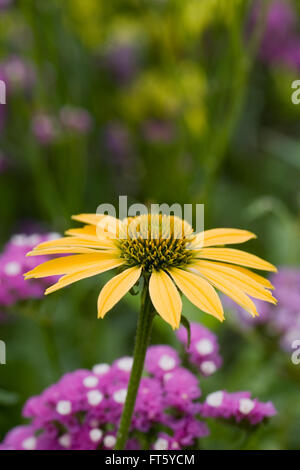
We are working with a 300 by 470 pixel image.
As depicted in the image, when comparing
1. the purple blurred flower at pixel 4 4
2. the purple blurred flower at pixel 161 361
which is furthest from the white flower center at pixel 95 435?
the purple blurred flower at pixel 4 4

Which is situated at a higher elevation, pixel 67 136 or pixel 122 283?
pixel 67 136

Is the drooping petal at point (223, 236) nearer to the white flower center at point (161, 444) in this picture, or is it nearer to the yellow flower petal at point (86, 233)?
the yellow flower petal at point (86, 233)

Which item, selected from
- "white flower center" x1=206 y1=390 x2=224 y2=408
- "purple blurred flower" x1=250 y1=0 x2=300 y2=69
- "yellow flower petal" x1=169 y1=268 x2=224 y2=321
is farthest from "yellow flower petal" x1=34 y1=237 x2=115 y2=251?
"purple blurred flower" x1=250 y1=0 x2=300 y2=69

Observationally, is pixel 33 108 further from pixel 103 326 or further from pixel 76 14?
pixel 103 326

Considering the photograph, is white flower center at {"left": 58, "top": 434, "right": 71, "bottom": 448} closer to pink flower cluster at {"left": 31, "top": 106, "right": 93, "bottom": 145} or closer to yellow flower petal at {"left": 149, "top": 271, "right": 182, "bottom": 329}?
yellow flower petal at {"left": 149, "top": 271, "right": 182, "bottom": 329}
